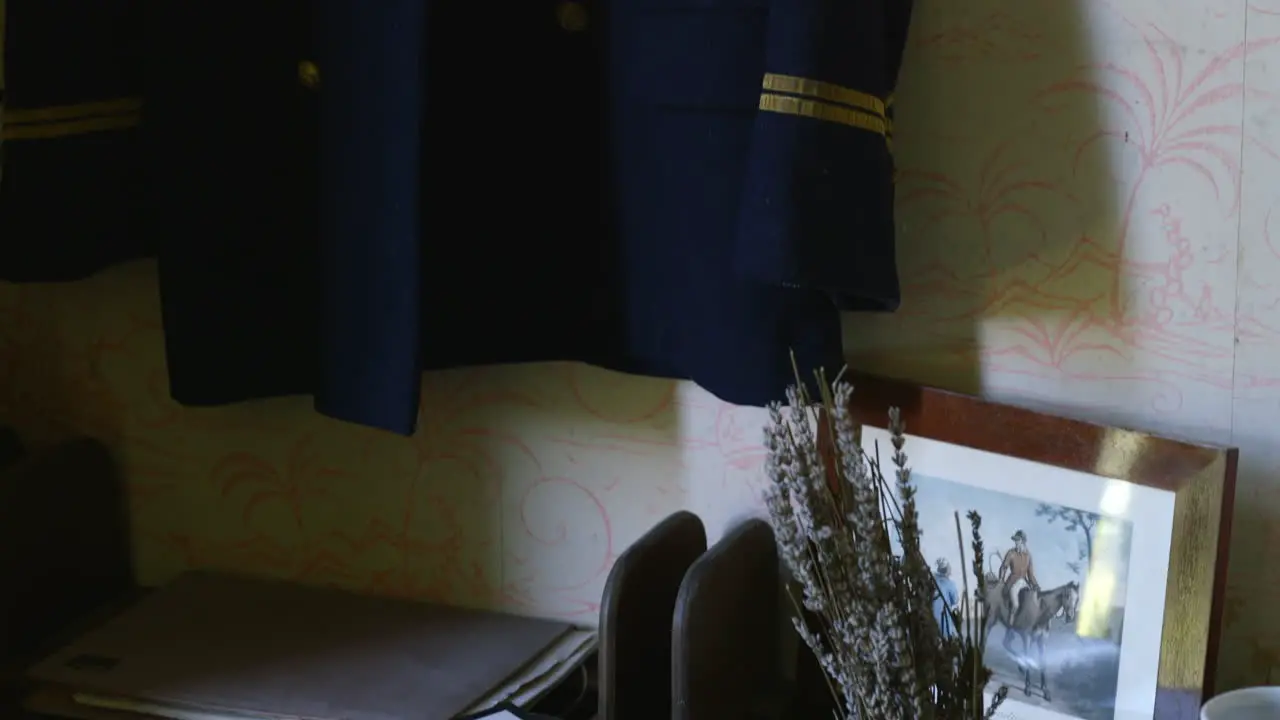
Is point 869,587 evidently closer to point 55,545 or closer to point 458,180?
point 458,180

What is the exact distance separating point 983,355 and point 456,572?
0.59 metres

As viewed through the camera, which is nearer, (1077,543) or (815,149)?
(815,149)

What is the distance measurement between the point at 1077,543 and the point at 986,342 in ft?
0.57

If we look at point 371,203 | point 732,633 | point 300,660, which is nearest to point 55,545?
point 300,660

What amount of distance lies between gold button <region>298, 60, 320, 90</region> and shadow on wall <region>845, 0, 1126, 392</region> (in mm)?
471

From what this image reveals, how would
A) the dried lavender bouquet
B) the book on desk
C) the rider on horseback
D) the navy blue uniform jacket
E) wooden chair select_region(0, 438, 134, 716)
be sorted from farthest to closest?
wooden chair select_region(0, 438, 134, 716)
the book on desk
the rider on horseback
the navy blue uniform jacket
the dried lavender bouquet

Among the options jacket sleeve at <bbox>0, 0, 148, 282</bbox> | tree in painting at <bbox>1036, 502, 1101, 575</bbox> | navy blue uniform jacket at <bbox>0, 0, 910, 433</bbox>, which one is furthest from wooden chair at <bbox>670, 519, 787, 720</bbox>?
jacket sleeve at <bbox>0, 0, 148, 282</bbox>

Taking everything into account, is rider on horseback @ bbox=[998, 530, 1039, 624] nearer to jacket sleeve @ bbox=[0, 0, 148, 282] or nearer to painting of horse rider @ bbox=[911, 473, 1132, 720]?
painting of horse rider @ bbox=[911, 473, 1132, 720]

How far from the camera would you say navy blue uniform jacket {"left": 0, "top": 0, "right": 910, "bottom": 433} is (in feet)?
3.00

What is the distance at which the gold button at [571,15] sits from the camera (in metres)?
1.06

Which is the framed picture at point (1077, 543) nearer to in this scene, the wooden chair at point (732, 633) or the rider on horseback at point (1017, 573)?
the rider on horseback at point (1017, 573)

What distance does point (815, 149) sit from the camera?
89cm

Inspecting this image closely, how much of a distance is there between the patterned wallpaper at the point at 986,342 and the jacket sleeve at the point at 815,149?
0.15 metres

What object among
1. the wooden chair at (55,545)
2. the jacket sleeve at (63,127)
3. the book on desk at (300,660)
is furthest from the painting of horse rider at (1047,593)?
the wooden chair at (55,545)
